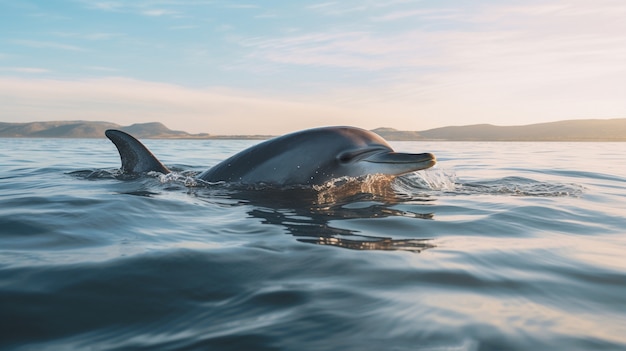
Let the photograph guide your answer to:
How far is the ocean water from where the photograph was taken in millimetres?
2635

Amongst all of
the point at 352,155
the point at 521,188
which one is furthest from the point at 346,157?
the point at 521,188

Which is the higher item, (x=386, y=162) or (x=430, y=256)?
(x=386, y=162)

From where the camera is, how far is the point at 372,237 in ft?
16.4

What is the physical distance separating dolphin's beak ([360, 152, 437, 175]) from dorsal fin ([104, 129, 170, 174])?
4.47 metres

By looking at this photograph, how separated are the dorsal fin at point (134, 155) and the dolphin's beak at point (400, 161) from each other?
4.47 m

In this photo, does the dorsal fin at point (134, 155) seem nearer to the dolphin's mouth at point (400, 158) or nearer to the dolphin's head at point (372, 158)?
the dolphin's head at point (372, 158)

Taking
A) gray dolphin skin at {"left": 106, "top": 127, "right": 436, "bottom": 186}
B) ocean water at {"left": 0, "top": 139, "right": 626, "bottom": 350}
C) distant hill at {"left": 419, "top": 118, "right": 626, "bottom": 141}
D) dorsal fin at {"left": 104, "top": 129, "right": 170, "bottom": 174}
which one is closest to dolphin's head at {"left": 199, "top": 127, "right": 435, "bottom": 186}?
gray dolphin skin at {"left": 106, "top": 127, "right": 436, "bottom": 186}

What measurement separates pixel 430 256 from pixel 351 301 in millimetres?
1437

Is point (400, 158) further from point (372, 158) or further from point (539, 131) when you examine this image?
point (539, 131)

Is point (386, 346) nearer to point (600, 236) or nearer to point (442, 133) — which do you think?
point (600, 236)

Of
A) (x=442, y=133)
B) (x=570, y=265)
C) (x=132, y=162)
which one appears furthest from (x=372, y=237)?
(x=442, y=133)

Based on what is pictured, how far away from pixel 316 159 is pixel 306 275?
14.0ft

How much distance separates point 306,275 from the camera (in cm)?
361

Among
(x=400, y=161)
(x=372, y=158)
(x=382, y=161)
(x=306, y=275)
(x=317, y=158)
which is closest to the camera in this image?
(x=306, y=275)
